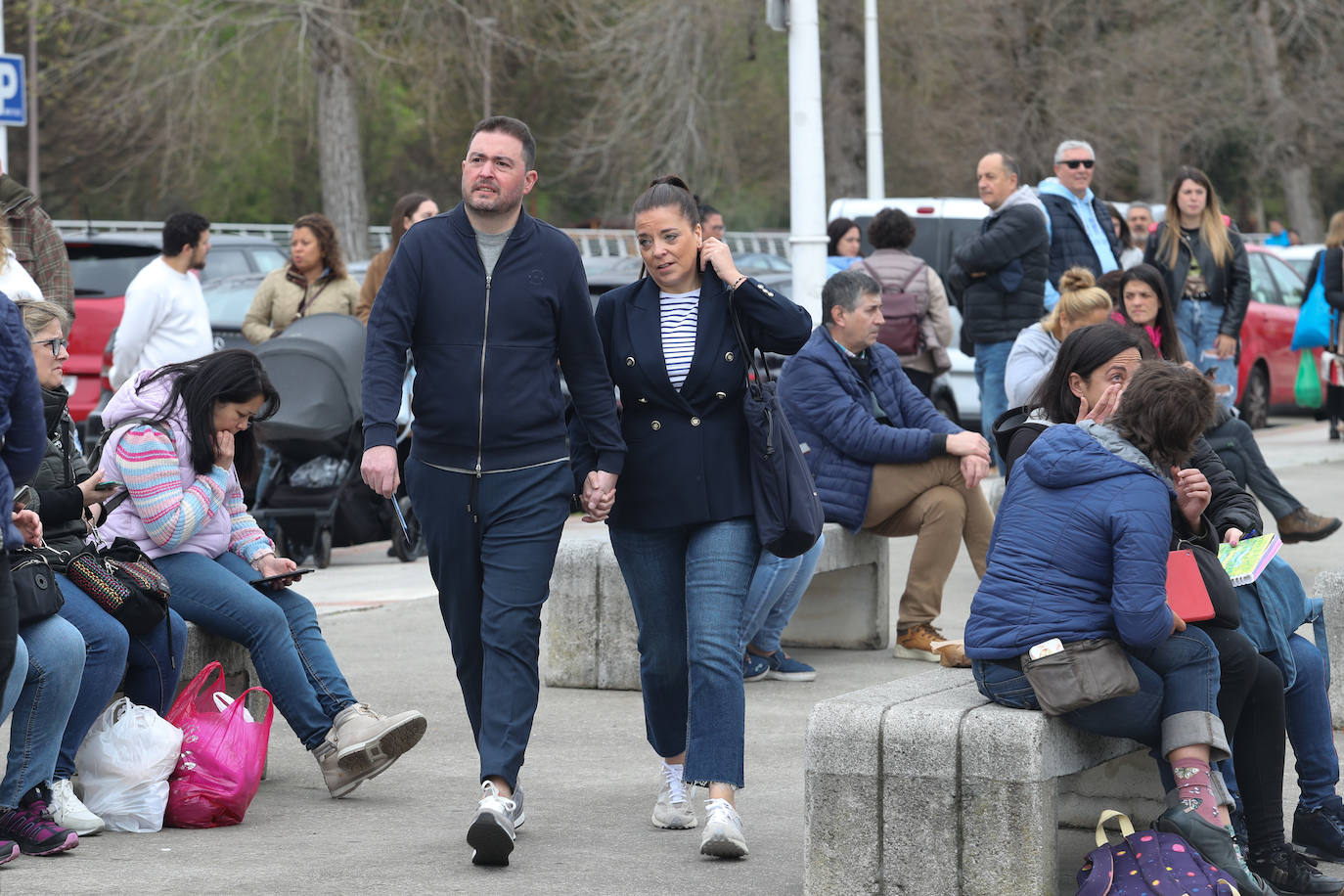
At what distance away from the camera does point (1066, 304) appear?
8.09 m

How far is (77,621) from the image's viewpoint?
16.8ft

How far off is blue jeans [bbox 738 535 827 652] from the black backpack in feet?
13.4

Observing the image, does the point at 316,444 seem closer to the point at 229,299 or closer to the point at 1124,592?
the point at 229,299

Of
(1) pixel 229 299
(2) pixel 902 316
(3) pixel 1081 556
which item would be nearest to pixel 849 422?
(3) pixel 1081 556

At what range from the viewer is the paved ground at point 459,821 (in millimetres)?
4699

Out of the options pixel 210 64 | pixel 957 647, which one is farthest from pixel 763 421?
pixel 210 64

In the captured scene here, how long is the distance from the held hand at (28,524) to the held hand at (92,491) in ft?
1.18

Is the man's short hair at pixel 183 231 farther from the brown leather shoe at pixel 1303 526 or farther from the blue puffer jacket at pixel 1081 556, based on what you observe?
the blue puffer jacket at pixel 1081 556

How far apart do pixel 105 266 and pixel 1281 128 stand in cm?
2600

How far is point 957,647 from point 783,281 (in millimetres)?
10500

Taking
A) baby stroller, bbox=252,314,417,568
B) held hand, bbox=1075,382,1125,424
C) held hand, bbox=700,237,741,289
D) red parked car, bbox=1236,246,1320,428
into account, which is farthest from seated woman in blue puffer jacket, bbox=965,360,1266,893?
red parked car, bbox=1236,246,1320,428

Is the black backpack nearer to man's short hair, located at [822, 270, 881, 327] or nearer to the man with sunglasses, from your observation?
the man with sunglasses

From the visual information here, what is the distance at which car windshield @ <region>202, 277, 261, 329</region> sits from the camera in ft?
43.8

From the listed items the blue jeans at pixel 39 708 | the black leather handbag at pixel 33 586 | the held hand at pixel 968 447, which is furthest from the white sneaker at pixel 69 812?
the held hand at pixel 968 447
